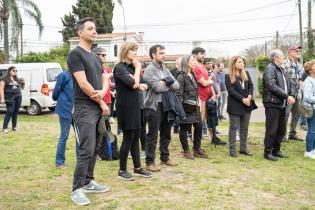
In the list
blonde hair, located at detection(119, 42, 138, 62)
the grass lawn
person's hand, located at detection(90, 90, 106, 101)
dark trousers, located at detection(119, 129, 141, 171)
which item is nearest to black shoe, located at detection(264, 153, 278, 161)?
the grass lawn

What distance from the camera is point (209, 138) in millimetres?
8859

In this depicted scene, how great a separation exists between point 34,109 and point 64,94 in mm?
9565

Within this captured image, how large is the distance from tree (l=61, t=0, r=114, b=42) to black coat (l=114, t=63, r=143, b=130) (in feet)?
134

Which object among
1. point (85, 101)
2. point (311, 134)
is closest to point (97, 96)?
point (85, 101)

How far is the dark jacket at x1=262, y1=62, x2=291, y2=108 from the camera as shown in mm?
6688

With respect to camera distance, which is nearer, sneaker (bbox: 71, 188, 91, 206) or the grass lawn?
sneaker (bbox: 71, 188, 91, 206)

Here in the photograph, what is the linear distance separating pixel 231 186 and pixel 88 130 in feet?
6.89

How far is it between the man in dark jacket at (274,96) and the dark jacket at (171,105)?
5.55 feet

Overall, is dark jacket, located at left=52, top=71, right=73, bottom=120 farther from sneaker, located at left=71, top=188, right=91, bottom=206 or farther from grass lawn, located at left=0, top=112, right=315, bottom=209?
sneaker, located at left=71, top=188, right=91, bottom=206

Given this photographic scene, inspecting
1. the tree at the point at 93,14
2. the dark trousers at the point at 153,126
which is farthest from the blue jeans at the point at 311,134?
the tree at the point at 93,14

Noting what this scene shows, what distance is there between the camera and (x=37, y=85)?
14.7 meters

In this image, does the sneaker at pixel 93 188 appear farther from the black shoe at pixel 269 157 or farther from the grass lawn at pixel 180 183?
the black shoe at pixel 269 157

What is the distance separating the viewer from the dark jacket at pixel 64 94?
19.6ft

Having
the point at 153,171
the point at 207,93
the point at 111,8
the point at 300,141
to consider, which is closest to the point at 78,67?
the point at 153,171
